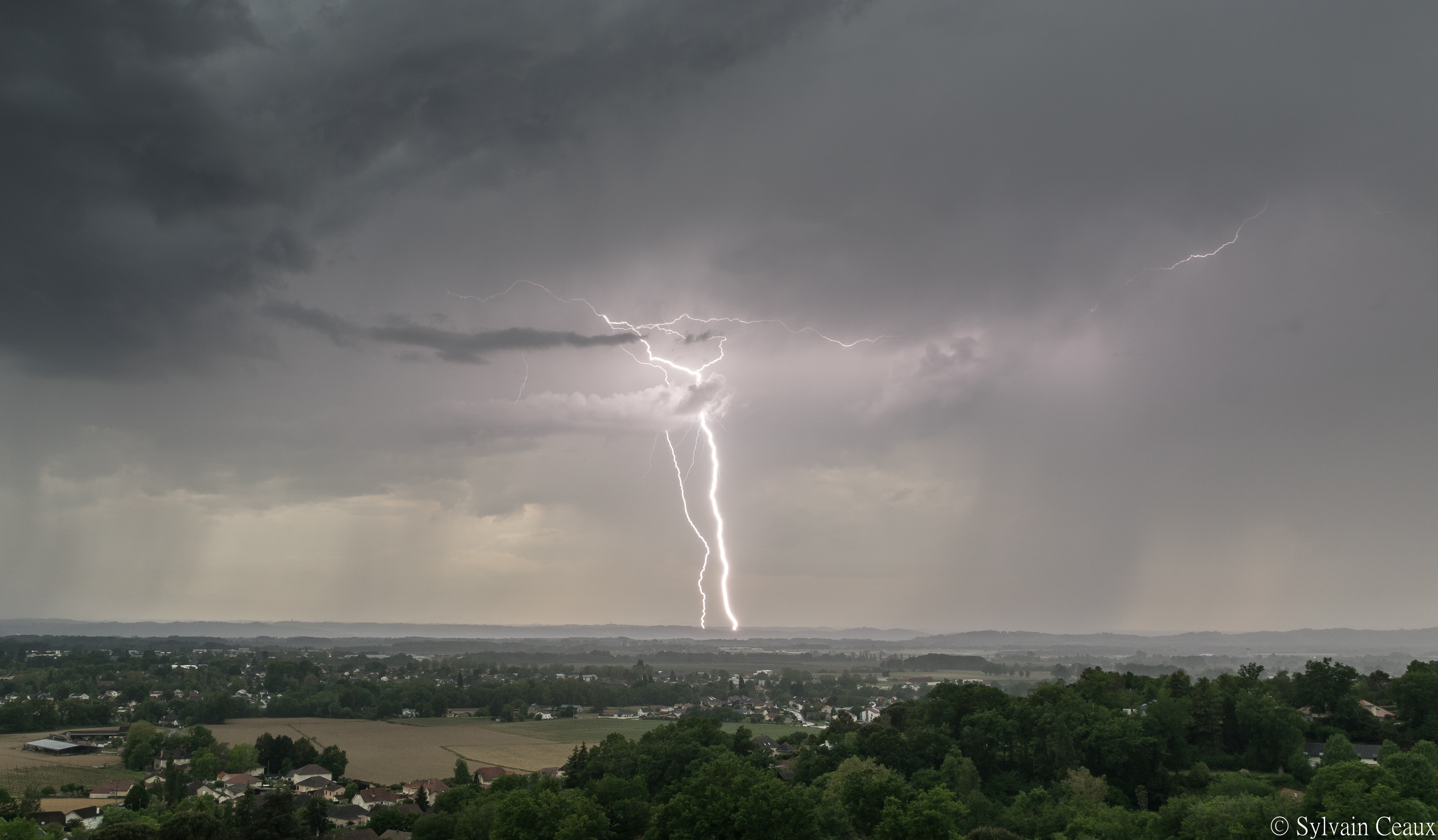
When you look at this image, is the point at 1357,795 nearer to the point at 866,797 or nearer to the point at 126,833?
the point at 866,797

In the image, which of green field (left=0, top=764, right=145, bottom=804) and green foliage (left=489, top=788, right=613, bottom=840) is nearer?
green foliage (left=489, top=788, right=613, bottom=840)

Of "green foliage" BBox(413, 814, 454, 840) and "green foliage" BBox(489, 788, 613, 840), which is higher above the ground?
"green foliage" BBox(489, 788, 613, 840)

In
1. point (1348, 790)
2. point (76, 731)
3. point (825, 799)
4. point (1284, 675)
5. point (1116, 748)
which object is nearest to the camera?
point (1348, 790)

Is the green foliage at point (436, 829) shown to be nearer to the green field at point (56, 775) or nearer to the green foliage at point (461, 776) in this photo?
the green foliage at point (461, 776)

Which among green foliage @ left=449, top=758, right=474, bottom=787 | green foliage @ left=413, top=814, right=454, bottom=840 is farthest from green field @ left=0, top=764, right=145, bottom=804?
green foliage @ left=413, top=814, right=454, bottom=840

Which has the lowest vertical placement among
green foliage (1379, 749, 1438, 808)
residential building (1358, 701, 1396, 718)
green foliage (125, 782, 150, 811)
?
green foliage (125, 782, 150, 811)

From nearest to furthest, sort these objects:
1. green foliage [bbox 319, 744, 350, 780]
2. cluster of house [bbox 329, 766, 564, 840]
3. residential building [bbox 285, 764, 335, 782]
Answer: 1. cluster of house [bbox 329, 766, 564, 840]
2. residential building [bbox 285, 764, 335, 782]
3. green foliage [bbox 319, 744, 350, 780]

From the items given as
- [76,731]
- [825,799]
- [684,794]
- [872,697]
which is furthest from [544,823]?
[872,697]

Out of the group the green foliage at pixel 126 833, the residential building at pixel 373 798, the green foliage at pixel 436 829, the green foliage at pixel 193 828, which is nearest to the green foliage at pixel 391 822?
the green foliage at pixel 436 829

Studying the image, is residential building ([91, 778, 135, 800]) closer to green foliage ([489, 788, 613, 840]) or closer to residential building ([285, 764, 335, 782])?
residential building ([285, 764, 335, 782])

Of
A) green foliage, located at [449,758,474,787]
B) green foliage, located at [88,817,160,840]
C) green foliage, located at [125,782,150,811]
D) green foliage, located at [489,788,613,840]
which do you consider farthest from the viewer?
green foliage, located at [449,758,474,787]

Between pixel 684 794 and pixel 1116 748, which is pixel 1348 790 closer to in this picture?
pixel 1116 748
